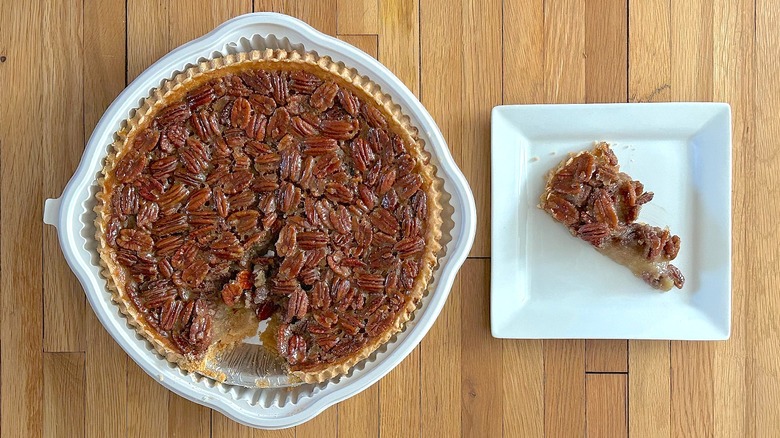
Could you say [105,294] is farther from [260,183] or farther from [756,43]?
[756,43]

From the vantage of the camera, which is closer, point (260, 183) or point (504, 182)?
point (260, 183)

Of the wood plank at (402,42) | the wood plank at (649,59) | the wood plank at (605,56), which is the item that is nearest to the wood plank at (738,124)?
the wood plank at (649,59)

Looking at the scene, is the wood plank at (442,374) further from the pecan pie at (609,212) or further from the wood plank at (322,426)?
the pecan pie at (609,212)

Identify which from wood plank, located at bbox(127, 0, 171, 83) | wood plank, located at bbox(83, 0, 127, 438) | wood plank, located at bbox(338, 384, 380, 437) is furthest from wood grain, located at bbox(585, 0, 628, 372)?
wood plank, located at bbox(83, 0, 127, 438)

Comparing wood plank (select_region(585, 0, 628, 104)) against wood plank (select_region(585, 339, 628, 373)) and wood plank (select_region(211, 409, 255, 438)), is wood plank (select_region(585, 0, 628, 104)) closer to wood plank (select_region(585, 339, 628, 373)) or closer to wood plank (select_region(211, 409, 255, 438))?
wood plank (select_region(585, 339, 628, 373))

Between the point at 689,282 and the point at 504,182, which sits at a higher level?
the point at 504,182

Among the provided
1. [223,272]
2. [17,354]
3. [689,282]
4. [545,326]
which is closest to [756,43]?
[689,282]
